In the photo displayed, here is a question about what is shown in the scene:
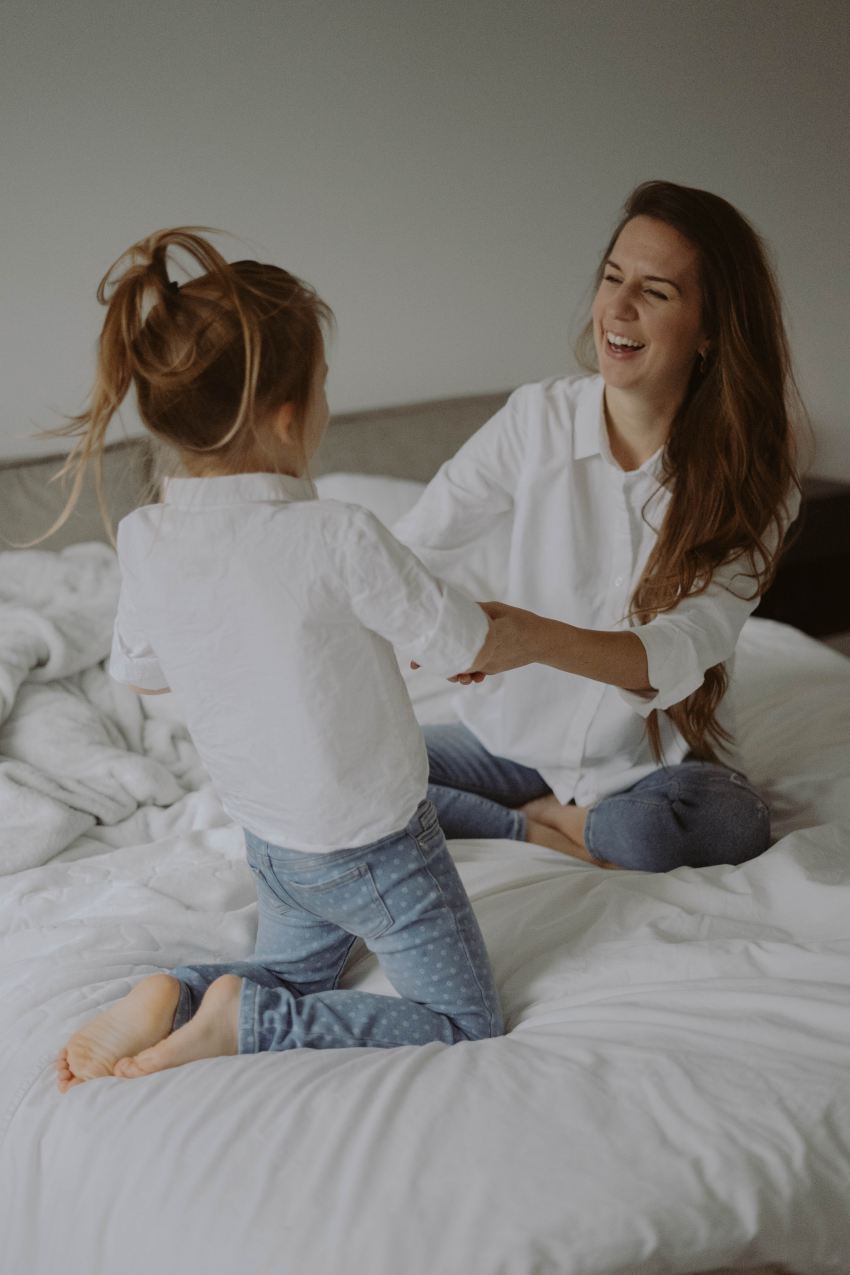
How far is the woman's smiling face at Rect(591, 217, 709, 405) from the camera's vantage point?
5.10 ft

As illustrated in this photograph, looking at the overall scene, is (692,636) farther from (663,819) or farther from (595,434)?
(595,434)

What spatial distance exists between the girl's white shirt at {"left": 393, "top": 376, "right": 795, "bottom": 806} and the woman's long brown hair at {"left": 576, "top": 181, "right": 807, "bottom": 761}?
2.2 inches

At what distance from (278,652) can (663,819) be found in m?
0.68

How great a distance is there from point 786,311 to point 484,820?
235cm

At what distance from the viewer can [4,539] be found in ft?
7.23

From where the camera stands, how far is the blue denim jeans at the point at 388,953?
3.80 ft

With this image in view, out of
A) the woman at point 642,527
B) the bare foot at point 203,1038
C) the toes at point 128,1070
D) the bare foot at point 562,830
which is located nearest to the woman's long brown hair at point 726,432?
the woman at point 642,527

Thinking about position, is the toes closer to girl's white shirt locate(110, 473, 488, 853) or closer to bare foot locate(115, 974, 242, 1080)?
bare foot locate(115, 974, 242, 1080)

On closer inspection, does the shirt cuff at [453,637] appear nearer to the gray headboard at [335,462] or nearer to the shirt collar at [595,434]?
the shirt collar at [595,434]

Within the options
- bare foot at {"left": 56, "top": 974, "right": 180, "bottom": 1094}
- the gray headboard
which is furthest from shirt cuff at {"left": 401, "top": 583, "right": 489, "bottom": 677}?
the gray headboard

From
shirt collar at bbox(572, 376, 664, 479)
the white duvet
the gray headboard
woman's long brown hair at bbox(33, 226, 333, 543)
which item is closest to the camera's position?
the white duvet

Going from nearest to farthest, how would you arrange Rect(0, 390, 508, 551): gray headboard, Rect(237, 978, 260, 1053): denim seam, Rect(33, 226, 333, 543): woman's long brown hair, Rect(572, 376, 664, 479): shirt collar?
Rect(33, 226, 333, 543): woman's long brown hair, Rect(237, 978, 260, 1053): denim seam, Rect(572, 376, 664, 479): shirt collar, Rect(0, 390, 508, 551): gray headboard

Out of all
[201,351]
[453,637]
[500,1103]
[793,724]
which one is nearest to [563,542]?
[793,724]

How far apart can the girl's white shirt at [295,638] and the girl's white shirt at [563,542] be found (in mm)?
556
